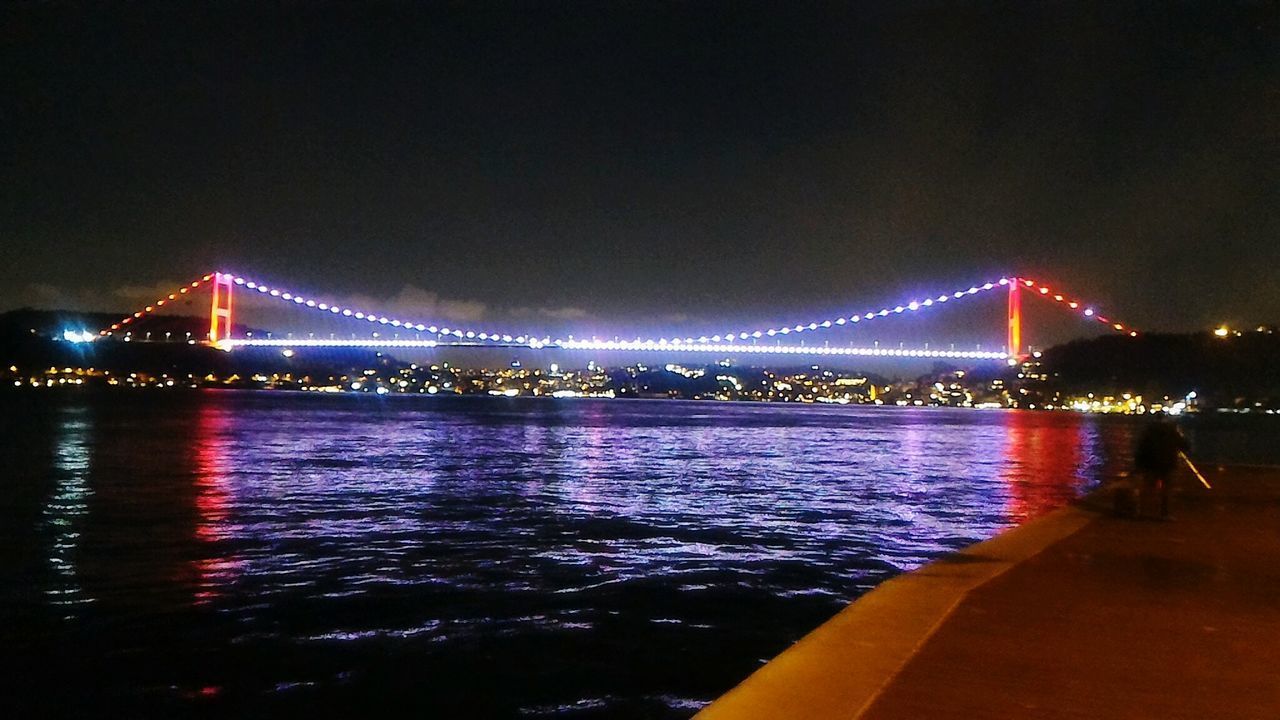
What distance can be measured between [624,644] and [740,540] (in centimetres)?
518

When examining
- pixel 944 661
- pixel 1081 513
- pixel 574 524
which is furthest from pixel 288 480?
pixel 944 661

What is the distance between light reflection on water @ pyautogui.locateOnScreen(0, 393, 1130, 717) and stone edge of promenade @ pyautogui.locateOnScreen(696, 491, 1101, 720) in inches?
32.9

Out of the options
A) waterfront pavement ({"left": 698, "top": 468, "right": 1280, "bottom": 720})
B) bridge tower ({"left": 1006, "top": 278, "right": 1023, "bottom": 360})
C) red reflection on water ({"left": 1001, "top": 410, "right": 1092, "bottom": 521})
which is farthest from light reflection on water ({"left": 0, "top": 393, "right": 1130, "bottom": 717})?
bridge tower ({"left": 1006, "top": 278, "right": 1023, "bottom": 360})

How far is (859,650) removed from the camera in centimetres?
556

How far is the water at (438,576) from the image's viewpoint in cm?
652

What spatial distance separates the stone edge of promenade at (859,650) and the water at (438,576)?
0.81 metres

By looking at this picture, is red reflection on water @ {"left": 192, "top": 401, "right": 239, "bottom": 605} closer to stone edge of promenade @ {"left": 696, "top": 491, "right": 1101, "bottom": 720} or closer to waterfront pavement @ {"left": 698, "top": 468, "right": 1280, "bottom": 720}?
stone edge of promenade @ {"left": 696, "top": 491, "right": 1101, "bottom": 720}

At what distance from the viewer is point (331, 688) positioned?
21.0ft

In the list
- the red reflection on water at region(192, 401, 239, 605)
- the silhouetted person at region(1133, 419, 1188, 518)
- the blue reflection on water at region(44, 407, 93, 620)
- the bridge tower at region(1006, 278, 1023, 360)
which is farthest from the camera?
the bridge tower at region(1006, 278, 1023, 360)

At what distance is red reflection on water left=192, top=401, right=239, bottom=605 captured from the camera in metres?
9.55

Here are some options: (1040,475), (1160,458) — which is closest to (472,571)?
(1160,458)

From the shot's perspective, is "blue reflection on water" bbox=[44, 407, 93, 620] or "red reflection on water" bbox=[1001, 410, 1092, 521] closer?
"blue reflection on water" bbox=[44, 407, 93, 620]

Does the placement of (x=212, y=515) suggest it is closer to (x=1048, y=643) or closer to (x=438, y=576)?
(x=438, y=576)

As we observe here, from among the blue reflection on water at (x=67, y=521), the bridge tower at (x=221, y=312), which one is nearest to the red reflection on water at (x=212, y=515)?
the blue reflection on water at (x=67, y=521)
